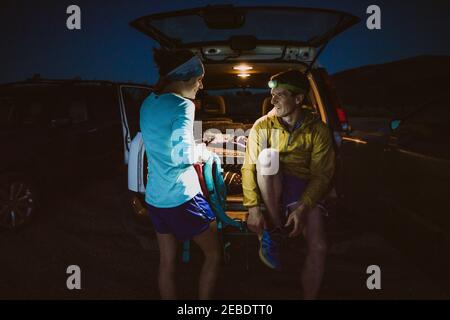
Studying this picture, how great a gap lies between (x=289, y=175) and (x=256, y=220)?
0.39m

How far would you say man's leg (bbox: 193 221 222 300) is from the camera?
2428 mm

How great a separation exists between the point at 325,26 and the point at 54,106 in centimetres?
344

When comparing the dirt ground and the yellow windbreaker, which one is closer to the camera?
the yellow windbreaker

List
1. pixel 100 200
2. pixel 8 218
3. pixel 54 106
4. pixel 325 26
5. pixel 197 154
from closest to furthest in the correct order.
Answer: pixel 197 154 < pixel 325 26 < pixel 8 218 < pixel 54 106 < pixel 100 200

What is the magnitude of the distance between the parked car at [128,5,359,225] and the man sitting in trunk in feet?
1.10

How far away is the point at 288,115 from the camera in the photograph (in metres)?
2.75

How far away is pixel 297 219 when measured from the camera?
101 inches

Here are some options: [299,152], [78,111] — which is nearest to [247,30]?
[299,152]

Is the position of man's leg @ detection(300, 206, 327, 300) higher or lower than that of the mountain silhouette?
lower

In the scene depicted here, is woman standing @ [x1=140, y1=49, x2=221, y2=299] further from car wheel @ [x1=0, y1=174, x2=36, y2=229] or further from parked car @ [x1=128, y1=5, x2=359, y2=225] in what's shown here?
car wheel @ [x1=0, y1=174, x2=36, y2=229]

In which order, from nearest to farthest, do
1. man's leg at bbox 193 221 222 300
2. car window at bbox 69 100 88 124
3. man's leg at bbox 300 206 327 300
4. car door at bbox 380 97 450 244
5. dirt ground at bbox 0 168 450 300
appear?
man's leg at bbox 193 221 222 300 → man's leg at bbox 300 206 327 300 → dirt ground at bbox 0 168 450 300 → car door at bbox 380 97 450 244 → car window at bbox 69 100 88 124

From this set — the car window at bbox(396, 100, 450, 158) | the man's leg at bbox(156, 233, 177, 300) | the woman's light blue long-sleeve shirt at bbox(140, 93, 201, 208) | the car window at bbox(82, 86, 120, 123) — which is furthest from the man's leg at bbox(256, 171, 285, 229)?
the car window at bbox(82, 86, 120, 123)
